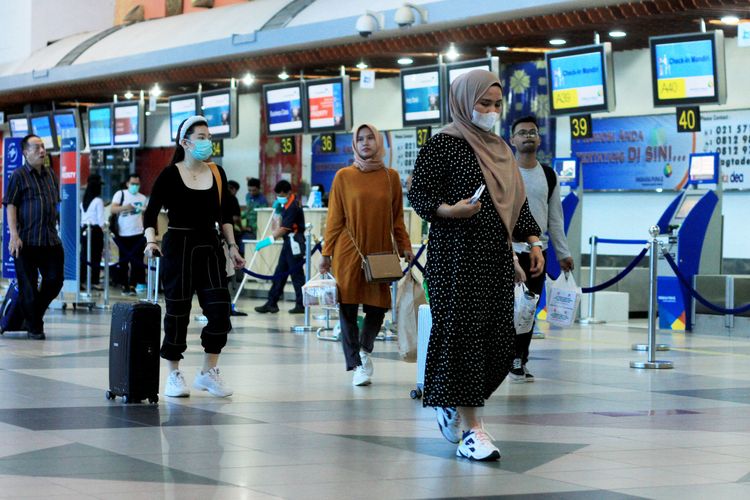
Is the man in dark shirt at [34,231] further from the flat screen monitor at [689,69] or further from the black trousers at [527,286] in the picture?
the flat screen monitor at [689,69]

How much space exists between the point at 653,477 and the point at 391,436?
147 cm

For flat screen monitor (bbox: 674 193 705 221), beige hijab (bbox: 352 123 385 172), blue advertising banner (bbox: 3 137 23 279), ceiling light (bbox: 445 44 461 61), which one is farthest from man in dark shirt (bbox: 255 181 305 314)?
beige hijab (bbox: 352 123 385 172)

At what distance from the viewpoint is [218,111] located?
2088cm

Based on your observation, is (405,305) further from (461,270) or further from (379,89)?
(379,89)

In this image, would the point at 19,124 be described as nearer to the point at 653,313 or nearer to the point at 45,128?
the point at 45,128

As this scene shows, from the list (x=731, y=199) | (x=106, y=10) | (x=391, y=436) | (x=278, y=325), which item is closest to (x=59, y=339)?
(x=278, y=325)

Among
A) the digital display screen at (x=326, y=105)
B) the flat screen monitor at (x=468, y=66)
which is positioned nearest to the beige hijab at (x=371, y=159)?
the flat screen monitor at (x=468, y=66)

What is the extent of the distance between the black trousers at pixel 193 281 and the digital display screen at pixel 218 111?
13.1 meters

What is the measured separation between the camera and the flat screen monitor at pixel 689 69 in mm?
14047

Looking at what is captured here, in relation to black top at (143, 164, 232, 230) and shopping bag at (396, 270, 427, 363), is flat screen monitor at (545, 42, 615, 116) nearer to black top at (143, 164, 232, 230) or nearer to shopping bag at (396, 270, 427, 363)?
shopping bag at (396, 270, 427, 363)

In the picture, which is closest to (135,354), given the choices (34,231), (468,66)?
(34,231)

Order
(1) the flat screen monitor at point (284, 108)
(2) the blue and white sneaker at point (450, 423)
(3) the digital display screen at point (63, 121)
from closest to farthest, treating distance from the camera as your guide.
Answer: (2) the blue and white sneaker at point (450, 423) < (1) the flat screen monitor at point (284, 108) < (3) the digital display screen at point (63, 121)

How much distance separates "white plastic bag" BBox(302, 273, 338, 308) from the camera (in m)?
8.62

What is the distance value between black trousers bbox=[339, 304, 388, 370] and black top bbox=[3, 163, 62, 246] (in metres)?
4.20
